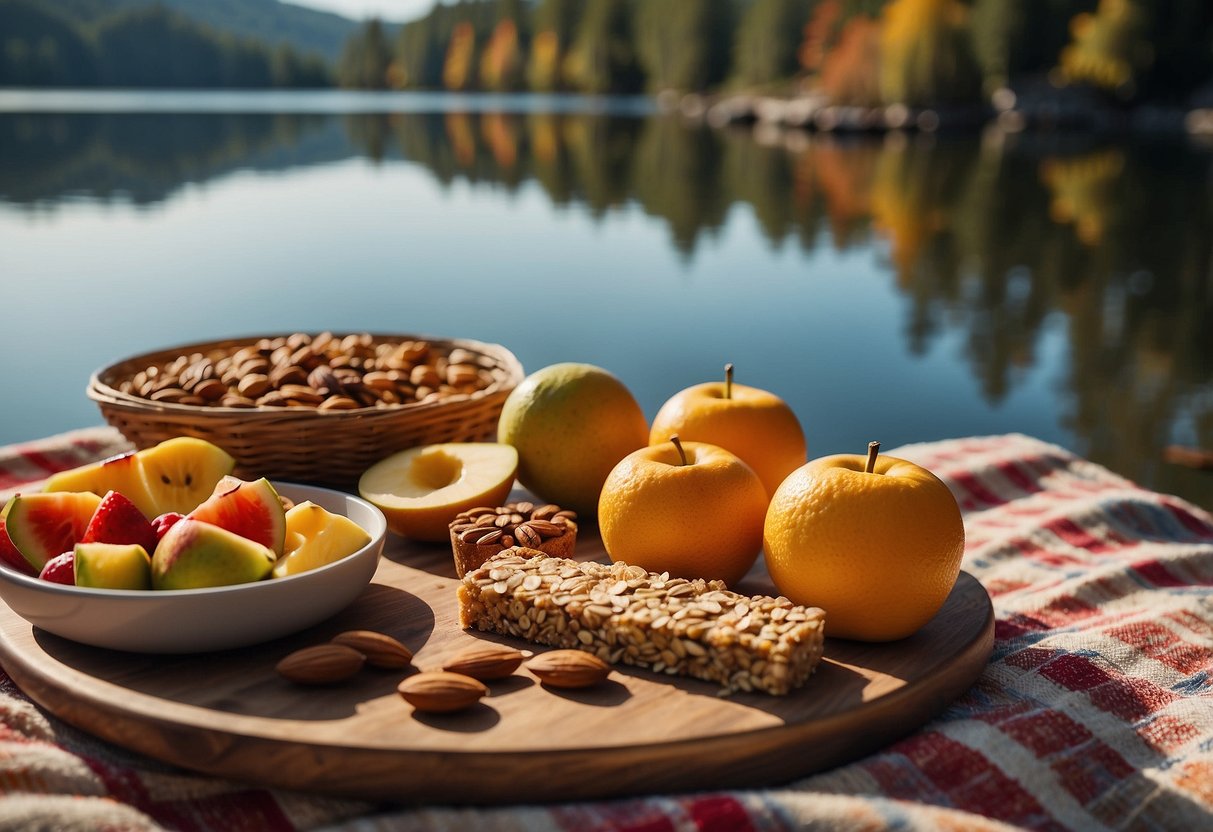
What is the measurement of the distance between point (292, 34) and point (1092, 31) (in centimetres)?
6553

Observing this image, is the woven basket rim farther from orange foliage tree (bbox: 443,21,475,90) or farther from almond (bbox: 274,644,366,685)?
orange foliage tree (bbox: 443,21,475,90)

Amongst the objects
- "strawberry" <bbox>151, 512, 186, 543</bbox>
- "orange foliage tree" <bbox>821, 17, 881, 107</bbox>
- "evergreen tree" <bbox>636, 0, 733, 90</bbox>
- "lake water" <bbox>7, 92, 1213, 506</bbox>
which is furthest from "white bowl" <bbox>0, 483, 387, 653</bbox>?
"evergreen tree" <bbox>636, 0, 733, 90</bbox>

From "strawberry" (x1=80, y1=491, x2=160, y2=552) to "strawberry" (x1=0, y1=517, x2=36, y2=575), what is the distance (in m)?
0.09

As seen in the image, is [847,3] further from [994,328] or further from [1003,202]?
[994,328]

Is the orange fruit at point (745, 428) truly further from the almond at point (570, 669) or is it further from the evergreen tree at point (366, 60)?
the evergreen tree at point (366, 60)

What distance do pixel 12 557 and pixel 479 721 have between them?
66 cm

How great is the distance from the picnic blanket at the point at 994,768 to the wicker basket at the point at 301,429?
57cm

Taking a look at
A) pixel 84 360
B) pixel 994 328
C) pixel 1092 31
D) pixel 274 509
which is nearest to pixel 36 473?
pixel 274 509

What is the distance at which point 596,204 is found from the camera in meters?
13.9

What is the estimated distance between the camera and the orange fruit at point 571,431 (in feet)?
6.10

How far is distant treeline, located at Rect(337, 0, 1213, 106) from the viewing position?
32125 mm

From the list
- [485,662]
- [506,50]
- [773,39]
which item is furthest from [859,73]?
[485,662]

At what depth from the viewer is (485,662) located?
49.6 inches

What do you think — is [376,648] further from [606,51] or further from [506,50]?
[506,50]
